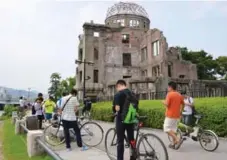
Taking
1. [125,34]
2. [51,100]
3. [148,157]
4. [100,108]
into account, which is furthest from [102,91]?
[148,157]

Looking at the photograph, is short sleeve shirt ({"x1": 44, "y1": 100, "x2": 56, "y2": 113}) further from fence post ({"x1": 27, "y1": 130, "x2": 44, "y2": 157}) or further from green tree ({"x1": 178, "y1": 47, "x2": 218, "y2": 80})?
green tree ({"x1": 178, "y1": 47, "x2": 218, "y2": 80})

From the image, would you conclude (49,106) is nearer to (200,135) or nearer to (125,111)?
(200,135)

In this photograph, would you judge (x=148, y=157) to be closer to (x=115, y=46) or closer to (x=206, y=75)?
(x=115, y=46)

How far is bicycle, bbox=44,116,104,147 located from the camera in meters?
10.1

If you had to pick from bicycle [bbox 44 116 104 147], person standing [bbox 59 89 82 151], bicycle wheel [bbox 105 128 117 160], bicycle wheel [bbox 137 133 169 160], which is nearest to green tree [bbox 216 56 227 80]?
bicycle [bbox 44 116 104 147]

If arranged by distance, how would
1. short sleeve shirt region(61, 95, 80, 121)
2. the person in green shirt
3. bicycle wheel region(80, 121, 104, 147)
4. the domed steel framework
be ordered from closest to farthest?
short sleeve shirt region(61, 95, 80, 121)
bicycle wheel region(80, 121, 104, 147)
the person in green shirt
the domed steel framework

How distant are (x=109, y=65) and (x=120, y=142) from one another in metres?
42.7

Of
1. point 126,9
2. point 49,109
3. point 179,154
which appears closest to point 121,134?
point 179,154

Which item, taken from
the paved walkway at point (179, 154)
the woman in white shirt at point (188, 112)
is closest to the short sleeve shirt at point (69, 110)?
the paved walkway at point (179, 154)

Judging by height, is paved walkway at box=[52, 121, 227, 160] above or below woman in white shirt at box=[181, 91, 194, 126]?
below

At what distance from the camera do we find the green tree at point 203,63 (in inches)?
2308

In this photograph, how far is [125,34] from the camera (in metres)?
51.2

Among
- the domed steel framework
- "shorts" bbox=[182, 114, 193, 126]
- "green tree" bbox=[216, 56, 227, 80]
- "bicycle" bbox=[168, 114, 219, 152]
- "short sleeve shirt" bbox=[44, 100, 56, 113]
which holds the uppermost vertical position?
the domed steel framework

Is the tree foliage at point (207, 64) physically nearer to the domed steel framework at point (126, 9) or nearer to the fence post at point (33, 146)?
the domed steel framework at point (126, 9)
